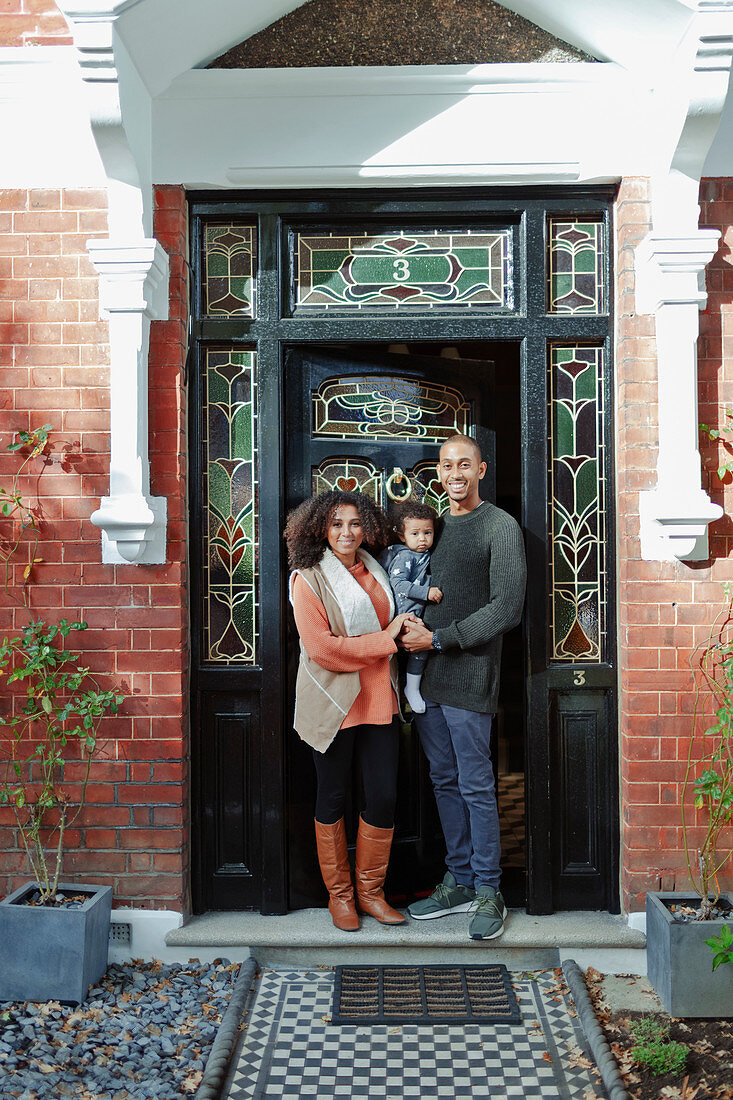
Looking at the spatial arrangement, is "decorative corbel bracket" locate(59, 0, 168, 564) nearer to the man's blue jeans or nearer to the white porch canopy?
the white porch canopy

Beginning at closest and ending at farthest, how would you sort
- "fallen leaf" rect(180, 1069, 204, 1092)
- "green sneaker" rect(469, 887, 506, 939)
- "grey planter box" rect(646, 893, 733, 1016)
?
"fallen leaf" rect(180, 1069, 204, 1092), "grey planter box" rect(646, 893, 733, 1016), "green sneaker" rect(469, 887, 506, 939)

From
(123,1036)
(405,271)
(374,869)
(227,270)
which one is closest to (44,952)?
(123,1036)

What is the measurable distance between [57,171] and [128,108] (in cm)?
52

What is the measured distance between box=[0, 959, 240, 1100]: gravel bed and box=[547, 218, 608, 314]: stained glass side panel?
2951mm

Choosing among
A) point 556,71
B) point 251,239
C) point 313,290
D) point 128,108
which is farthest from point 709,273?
point 128,108

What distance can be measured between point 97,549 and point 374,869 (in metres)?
1.69

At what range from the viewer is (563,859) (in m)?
3.71

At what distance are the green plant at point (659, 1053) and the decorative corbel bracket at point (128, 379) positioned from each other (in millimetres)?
2435

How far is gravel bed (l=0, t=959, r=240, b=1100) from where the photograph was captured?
2.79 m

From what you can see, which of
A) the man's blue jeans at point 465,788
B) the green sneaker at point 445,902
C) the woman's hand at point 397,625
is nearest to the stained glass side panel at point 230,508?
the woman's hand at point 397,625

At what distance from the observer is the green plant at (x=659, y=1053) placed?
281cm

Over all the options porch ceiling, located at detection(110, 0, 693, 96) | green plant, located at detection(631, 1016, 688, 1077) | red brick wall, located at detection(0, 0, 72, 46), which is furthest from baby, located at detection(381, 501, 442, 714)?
red brick wall, located at detection(0, 0, 72, 46)

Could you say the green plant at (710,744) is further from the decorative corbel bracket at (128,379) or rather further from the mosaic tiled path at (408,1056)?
the decorative corbel bracket at (128,379)

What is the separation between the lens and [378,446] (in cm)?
394
